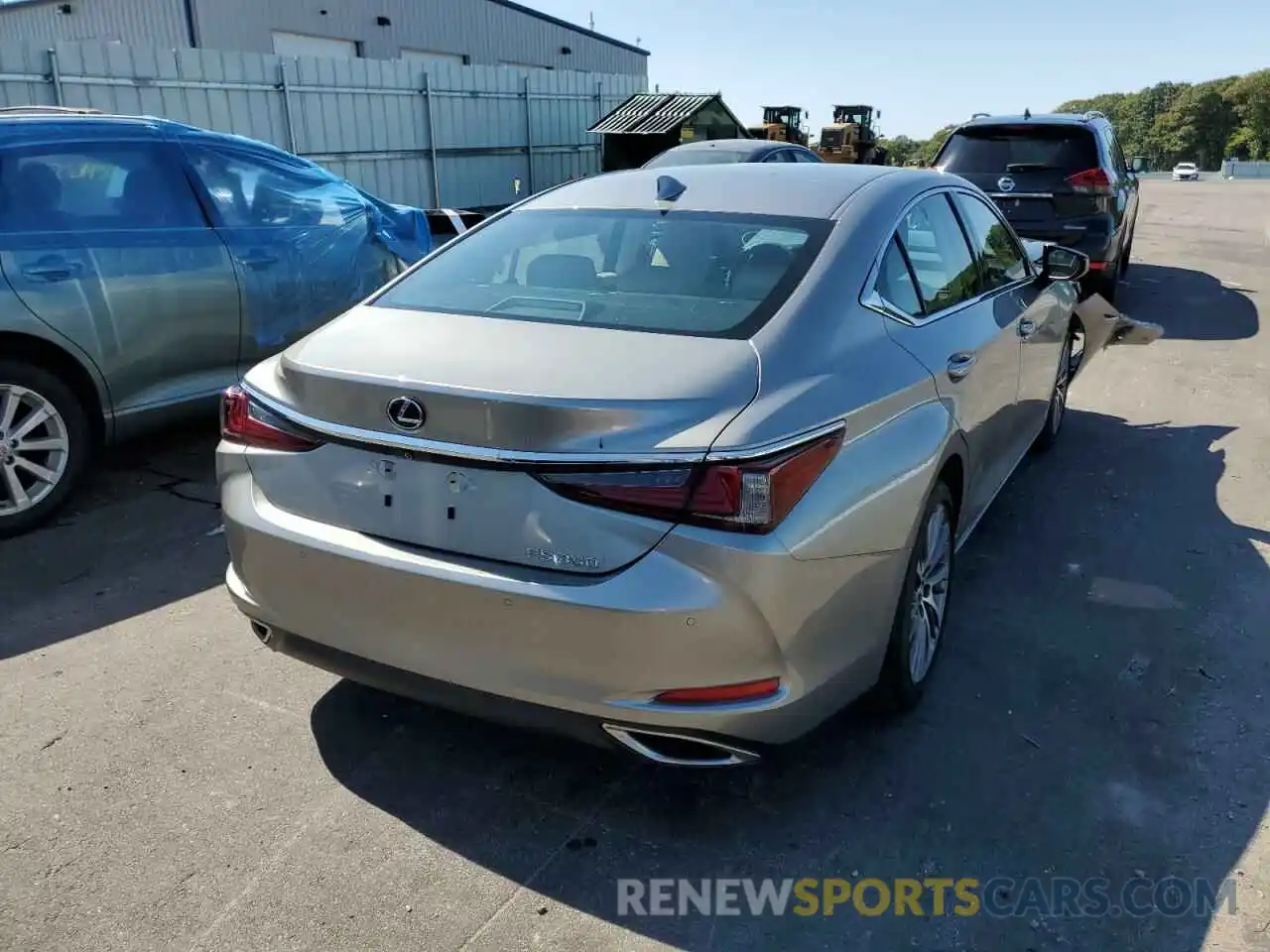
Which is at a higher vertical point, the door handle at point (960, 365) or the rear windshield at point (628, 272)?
the rear windshield at point (628, 272)

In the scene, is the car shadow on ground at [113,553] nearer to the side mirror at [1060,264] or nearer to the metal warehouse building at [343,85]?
the side mirror at [1060,264]

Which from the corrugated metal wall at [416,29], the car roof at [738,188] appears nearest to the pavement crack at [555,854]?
the car roof at [738,188]

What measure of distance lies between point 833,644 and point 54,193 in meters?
4.18

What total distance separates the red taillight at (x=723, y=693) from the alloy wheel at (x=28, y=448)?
3.60 m

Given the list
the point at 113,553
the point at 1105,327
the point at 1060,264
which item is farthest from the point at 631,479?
the point at 1105,327

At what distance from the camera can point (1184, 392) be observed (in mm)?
7195

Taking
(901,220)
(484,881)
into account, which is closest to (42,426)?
(484,881)

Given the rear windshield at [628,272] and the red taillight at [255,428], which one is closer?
the red taillight at [255,428]

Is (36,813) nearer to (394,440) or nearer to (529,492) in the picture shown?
(394,440)

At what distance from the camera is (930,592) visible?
10.7 feet

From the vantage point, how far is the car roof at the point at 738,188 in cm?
327

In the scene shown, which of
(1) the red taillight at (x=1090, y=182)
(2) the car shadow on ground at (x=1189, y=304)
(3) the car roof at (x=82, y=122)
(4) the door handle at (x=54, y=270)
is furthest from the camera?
(2) the car shadow on ground at (x=1189, y=304)

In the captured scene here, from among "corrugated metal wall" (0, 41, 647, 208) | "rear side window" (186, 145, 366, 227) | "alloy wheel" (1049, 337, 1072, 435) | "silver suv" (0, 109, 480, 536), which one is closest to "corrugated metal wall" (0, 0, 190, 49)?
"corrugated metal wall" (0, 41, 647, 208)

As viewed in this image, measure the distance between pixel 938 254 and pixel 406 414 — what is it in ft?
6.99
